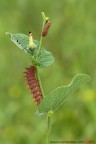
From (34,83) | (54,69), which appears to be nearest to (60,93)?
(34,83)

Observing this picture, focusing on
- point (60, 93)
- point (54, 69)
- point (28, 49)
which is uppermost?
point (54, 69)

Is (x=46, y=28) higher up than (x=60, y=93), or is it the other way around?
(x=46, y=28)

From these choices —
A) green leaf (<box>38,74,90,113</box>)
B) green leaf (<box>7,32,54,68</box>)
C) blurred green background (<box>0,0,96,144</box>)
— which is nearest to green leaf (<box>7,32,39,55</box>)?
green leaf (<box>7,32,54,68</box>)

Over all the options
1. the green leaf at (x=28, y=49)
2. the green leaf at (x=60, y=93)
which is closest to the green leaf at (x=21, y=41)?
the green leaf at (x=28, y=49)

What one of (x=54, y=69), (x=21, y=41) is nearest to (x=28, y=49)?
(x=21, y=41)

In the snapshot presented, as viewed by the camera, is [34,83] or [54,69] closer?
[34,83]

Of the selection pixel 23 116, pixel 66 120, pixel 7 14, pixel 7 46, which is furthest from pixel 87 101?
pixel 7 14

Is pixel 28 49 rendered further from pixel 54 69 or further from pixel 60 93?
pixel 54 69

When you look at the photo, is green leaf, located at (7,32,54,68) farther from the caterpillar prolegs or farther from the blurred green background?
the blurred green background

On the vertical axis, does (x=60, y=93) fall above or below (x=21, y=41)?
below
